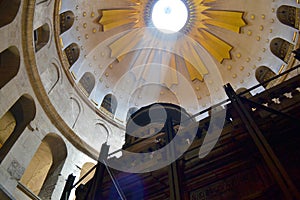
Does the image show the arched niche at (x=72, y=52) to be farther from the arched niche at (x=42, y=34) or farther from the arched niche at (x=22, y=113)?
the arched niche at (x=22, y=113)

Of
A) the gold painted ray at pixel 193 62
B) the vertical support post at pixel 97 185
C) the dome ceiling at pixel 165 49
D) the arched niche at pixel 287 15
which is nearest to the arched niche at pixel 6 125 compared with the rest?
the dome ceiling at pixel 165 49

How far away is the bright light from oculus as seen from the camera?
18.8 metres

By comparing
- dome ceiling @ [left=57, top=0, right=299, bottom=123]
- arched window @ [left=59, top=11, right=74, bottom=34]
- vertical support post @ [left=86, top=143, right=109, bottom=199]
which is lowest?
vertical support post @ [left=86, top=143, right=109, bottom=199]

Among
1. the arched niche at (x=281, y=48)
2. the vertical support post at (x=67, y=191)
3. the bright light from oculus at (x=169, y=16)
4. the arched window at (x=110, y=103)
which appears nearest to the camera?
the vertical support post at (x=67, y=191)

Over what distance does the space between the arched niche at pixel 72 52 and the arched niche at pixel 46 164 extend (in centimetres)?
462

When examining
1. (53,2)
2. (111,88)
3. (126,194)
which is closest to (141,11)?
(111,88)

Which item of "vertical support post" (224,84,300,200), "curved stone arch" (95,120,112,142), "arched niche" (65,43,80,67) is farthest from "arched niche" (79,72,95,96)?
"vertical support post" (224,84,300,200)

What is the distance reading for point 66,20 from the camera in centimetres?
1412

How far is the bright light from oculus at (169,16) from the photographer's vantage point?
18778 millimetres

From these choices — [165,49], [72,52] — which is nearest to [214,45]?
[165,49]

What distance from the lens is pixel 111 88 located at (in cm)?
1756

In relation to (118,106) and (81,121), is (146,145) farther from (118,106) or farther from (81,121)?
(118,106)

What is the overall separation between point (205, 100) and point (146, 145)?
13280 millimetres

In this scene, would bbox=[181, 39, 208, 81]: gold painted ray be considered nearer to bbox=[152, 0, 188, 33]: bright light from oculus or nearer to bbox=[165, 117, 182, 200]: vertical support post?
bbox=[152, 0, 188, 33]: bright light from oculus
